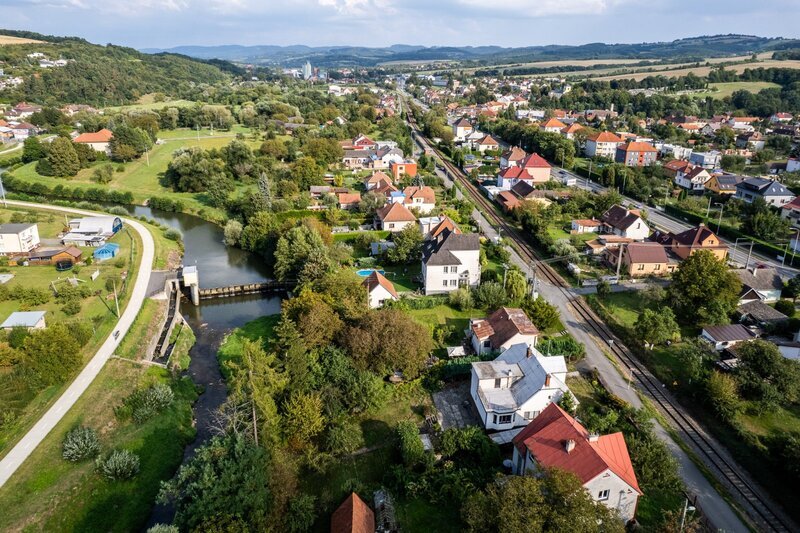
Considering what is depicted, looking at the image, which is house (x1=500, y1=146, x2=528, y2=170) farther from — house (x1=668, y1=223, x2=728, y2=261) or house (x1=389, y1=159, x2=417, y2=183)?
house (x1=668, y1=223, x2=728, y2=261)

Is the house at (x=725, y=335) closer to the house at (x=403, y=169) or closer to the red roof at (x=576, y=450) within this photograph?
the red roof at (x=576, y=450)

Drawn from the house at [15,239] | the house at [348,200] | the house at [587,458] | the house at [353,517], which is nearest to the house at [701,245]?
the house at [587,458]

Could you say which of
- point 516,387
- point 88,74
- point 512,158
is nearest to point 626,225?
point 512,158

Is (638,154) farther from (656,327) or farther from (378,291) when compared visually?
(378,291)

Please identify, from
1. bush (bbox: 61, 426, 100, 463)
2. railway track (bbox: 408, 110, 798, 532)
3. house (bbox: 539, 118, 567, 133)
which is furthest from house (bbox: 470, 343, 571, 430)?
house (bbox: 539, 118, 567, 133)

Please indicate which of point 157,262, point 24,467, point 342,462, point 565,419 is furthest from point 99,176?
point 565,419
